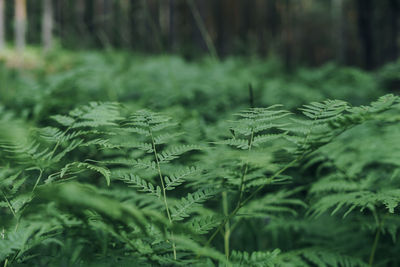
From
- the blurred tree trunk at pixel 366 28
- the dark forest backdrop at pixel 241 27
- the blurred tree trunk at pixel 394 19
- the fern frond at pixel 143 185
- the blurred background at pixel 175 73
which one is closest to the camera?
the fern frond at pixel 143 185

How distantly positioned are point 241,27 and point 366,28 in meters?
22.2

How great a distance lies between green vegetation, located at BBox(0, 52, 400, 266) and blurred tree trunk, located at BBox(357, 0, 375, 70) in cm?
611

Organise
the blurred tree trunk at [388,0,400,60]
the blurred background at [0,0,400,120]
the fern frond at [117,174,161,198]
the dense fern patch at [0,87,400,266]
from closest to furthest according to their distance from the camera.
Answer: the dense fern patch at [0,87,400,266]
the fern frond at [117,174,161,198]
the blurred background at [0,0,400,120]
the blurred tree trunk at [388,0,400,60]

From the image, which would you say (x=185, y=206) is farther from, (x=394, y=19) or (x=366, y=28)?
(x=394, y=19)

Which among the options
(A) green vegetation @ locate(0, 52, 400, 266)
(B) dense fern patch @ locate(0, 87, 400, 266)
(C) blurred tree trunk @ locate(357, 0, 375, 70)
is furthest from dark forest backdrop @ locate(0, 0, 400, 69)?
(B) dense fern patch @ locate(0, 87, 400, 266)

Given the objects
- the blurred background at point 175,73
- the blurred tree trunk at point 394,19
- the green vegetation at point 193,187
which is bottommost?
the green vegetation at point 193,187

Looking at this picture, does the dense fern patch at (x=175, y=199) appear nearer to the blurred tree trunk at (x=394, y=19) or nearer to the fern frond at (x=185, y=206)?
the fern frond at (x=185, y=206)

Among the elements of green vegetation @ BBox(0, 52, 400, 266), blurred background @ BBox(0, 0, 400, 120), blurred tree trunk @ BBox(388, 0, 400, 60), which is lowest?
green vegetation @ BBox(0, 52, 400, 266)

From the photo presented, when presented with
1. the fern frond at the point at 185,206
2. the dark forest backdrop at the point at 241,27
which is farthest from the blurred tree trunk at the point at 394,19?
the fern frond at the point at 185,206

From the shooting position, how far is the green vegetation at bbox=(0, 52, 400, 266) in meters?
0.73

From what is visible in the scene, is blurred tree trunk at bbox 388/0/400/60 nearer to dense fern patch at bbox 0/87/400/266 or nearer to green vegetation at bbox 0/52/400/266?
green vegetation at bbox 0/52/400/266

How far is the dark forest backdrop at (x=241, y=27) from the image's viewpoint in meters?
10.5

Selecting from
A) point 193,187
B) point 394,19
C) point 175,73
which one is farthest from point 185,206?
point 394,19

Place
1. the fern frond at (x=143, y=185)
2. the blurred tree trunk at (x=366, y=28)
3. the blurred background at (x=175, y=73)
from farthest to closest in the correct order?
the blurred tree trunk at (x=366, y=28) < the blurred background at (x=175, y=73) < the fern frond at (x=143, y=185)
